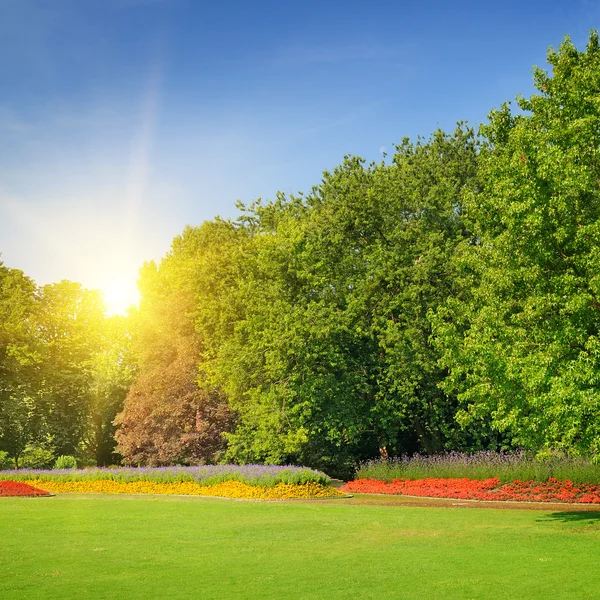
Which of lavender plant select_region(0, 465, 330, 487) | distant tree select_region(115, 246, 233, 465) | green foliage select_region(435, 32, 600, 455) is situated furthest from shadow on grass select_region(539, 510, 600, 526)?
distant tree select_region(115, 246, 233, 465)

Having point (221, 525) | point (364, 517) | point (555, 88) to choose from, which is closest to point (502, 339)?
point (364, 517)

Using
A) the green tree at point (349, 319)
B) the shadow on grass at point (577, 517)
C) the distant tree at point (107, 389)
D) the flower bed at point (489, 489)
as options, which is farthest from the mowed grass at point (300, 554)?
the distant tree at point (107, 389)

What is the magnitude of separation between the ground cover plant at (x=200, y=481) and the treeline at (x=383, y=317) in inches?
146

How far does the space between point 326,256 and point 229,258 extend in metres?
6.84

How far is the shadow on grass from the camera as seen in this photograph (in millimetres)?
17711

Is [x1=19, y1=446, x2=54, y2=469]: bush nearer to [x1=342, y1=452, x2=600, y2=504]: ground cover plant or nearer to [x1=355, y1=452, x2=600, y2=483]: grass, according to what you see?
[x1=355, y1=452, x2=600, y2=483]: grass

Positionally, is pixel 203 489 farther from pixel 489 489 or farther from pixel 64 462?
pixel 64 462

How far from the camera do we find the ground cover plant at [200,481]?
2712 centimetres

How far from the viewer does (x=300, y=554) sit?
524 inches

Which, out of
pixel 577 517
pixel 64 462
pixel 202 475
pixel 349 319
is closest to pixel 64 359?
pixel 64 462

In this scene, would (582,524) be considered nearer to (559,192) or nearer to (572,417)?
(572,417)

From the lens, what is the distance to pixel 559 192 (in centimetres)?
1767

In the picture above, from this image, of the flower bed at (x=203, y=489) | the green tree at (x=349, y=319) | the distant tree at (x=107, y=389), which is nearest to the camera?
the flower bed at (x=203, y=489)

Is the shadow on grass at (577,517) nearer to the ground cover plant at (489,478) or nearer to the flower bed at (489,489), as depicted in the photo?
the ground cover plant at (489,478)
